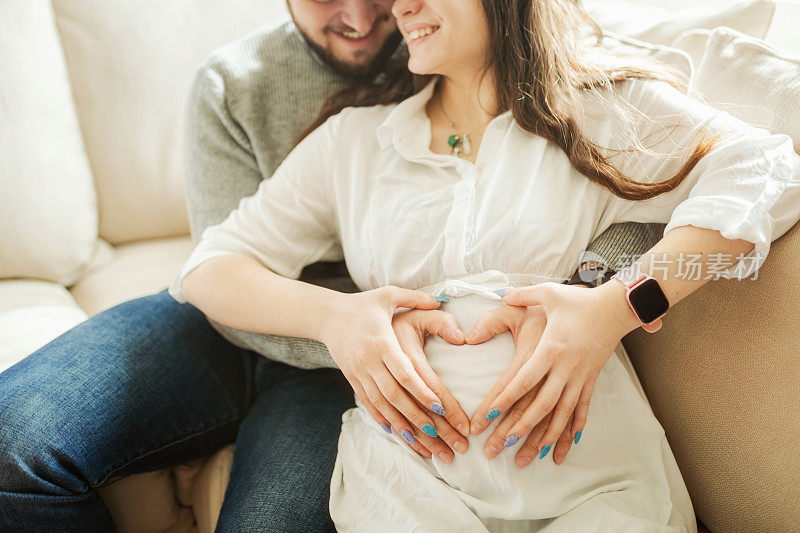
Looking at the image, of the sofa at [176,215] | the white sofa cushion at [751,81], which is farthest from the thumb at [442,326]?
the white sofa cushion at [751,81]

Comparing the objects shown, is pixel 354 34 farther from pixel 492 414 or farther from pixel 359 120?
pixel 492 414

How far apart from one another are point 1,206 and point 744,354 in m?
1.36

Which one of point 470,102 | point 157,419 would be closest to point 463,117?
point 470,102

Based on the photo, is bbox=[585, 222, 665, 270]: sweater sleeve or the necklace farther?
the necklace

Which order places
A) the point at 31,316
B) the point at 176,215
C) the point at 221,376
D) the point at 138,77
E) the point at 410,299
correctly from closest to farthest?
the point at 410,299, the point at 221,376, the point at 31,316, the point at 138,77, the point at 176,215

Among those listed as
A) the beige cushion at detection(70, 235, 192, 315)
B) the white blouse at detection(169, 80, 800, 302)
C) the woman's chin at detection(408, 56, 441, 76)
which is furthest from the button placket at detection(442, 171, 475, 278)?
the beige cushion at detection(70, 235, 192, 315)

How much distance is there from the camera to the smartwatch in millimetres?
808

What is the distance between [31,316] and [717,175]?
1.23 meters

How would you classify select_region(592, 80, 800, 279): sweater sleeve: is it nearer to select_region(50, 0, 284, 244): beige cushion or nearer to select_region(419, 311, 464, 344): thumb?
select_region(419, 311, 464, 344): thumb

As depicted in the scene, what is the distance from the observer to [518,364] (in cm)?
82

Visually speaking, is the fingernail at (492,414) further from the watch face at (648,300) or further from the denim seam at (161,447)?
the denim seam at (161,447)

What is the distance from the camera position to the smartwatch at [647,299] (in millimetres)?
808

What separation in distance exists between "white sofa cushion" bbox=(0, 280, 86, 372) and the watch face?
3.40 feet

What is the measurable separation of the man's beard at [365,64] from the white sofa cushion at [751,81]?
0.53m
